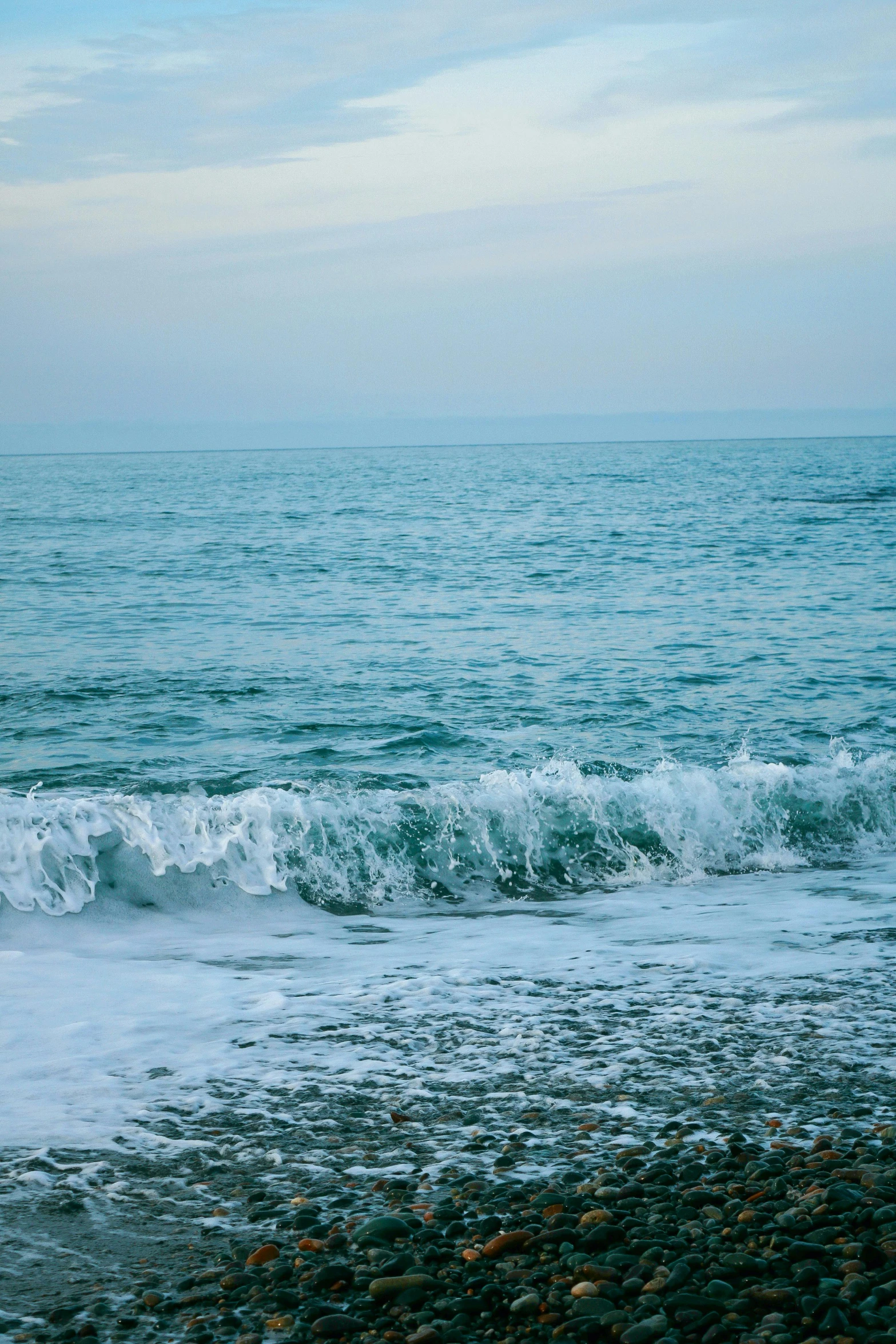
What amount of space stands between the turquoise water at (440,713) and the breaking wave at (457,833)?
0.08ft

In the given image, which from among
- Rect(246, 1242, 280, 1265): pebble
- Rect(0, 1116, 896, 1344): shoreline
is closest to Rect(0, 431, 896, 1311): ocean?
Rect(0, 1116, 896, 1344): shoreline

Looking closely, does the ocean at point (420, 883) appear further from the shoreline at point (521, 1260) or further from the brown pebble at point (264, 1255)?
the brown pebble at point (264, 1255)

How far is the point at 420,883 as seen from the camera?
8.92 meters

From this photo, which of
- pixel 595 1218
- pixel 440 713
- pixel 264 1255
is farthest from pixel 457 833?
pixel 264 1255

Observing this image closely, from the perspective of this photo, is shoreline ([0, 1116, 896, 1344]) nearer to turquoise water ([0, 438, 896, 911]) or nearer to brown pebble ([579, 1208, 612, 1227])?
brown pebble ([579, 1208, 612, 1227])

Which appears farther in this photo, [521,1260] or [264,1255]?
[264,1255]

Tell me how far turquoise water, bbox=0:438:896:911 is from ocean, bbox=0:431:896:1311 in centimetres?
5

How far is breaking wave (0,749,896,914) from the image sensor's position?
8695 mm

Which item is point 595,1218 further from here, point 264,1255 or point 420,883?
point 420,883

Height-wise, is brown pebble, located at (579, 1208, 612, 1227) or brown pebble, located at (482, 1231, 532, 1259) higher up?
brown pebble, located at (482, 1231, 532, 1259)

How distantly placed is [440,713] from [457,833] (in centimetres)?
418

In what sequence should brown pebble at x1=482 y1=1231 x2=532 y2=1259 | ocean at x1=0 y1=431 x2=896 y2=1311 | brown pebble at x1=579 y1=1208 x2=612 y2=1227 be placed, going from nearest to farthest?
brown pebble at x1=482 y1=1231 x2=532 y2=1259, brown pebble at x1=579 y1=1208 x2=612 y2=1227, ocean at x1=0 y1=431 x2=896 y2=1311

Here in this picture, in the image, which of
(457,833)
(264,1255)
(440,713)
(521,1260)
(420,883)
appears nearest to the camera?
(521,1260)

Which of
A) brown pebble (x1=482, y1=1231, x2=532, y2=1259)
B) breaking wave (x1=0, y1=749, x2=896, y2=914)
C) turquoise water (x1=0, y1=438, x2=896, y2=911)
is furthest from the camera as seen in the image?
turquoise water (x1=0, y1=438, x2=896, y2=911)
